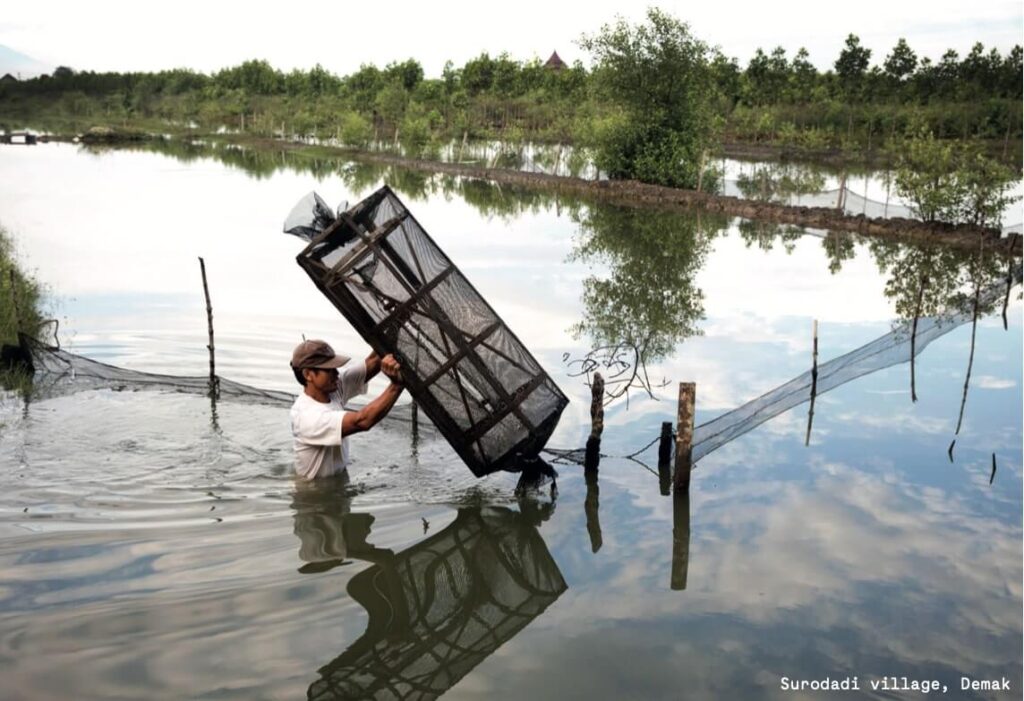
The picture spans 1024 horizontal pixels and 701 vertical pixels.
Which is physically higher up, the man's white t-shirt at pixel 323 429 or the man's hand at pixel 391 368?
the man's hand at pixel 391 368

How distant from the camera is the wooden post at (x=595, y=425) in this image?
6.99 m

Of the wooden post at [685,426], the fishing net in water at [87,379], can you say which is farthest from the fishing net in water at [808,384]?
the fishing net in water at [87,379]

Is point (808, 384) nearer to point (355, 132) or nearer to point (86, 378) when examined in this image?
point (86, 378)

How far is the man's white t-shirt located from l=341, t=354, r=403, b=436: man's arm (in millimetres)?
93

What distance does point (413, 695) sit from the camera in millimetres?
4566

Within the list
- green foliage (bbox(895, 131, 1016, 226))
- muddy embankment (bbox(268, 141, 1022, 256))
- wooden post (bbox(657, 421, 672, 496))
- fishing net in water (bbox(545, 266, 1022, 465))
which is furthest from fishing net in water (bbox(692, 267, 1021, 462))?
green foliage (bbox(895, 131, 1016, 226))

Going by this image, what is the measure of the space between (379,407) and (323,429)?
0.50 m

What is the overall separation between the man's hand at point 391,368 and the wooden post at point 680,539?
2012mm

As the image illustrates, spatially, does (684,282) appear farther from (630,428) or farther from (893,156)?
(893,156)

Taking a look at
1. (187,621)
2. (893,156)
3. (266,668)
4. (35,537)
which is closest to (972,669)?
(266,668)

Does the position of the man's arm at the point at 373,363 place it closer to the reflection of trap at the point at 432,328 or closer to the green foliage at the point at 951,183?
the reflection of trap at the point at 432,328

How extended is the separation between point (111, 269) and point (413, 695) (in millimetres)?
13797

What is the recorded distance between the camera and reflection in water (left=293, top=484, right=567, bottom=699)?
474 centimetres

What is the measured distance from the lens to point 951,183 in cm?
1970
